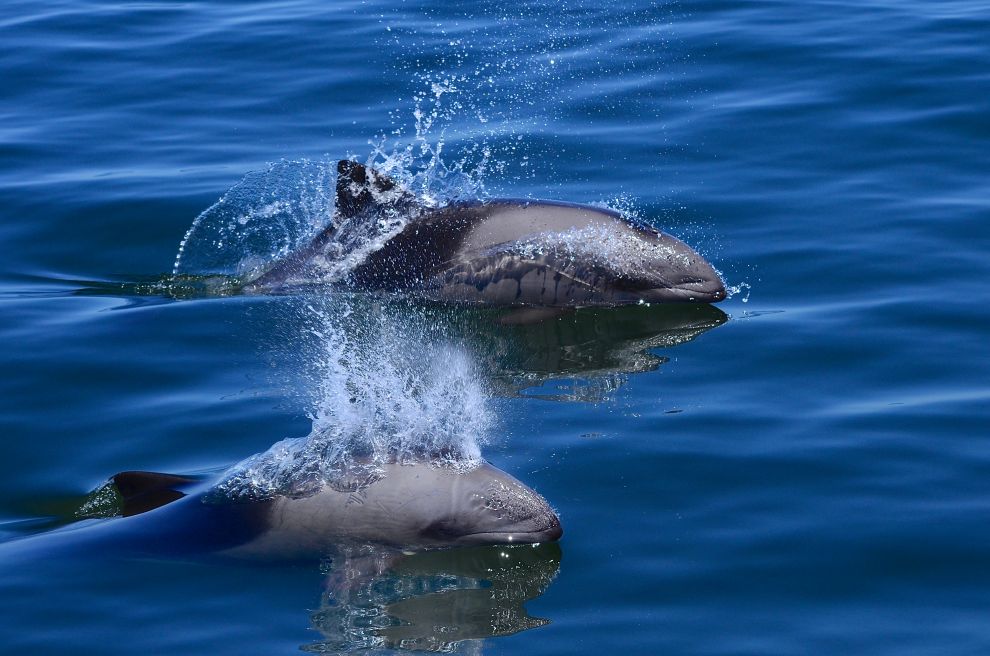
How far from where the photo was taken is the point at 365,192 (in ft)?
40.7

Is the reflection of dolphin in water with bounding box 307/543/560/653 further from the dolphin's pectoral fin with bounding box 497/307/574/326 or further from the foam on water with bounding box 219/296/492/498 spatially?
the dolphin's pectoral fin with bounding box 497/307/574/326

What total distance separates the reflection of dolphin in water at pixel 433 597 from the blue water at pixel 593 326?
0.09ft

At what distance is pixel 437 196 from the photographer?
41.8 ft

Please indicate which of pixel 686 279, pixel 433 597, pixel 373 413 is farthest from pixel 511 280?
pixel 433 597

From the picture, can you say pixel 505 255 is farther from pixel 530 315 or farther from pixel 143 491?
pixel 143 491

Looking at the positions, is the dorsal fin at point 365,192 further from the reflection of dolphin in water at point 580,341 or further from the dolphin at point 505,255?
the reflection of dolphin in water at point 580,341

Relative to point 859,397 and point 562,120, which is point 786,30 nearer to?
point 562,120

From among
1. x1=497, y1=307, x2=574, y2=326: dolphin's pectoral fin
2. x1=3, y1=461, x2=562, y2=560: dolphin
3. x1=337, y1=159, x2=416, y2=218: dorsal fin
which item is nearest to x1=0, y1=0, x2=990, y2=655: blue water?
x1=3, y1=461, x2=562, y2=560: dolphin

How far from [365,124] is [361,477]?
29.3 feet

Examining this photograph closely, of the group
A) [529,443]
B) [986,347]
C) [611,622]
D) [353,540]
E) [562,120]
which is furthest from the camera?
[562,120]

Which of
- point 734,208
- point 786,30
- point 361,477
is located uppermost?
point 786,30

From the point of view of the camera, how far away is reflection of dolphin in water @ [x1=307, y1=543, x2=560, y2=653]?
24.0ft

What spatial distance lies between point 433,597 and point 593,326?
4274 mm

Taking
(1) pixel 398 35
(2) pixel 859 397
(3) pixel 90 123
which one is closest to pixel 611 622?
(2) pixel 859 397
